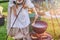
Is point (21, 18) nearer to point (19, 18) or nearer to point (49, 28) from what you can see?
point (19, 18)

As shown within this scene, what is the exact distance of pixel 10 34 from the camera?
0.76 meters

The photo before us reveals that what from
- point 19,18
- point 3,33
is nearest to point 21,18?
point 19,18

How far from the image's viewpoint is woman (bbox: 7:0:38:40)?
2.41 ft

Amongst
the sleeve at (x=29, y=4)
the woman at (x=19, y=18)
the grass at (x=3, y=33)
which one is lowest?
the grass at (x=3, y=33)

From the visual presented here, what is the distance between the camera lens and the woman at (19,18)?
734 mm

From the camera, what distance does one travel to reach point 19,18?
0.74m

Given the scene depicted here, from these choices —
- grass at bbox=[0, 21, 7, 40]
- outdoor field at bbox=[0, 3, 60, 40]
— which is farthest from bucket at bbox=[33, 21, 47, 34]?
grass at bbox=[0, 21, 7, 40]

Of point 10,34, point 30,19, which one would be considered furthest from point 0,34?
point 30,19

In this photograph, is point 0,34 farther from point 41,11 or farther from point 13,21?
point 41,11

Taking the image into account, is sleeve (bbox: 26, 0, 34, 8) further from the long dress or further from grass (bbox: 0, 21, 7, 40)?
grass (bbox: 0, 21, 7, 40)

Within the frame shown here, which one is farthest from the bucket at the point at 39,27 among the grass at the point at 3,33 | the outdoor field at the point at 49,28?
the grass at the point at 3,33

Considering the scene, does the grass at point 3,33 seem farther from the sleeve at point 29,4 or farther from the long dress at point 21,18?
the sleeve at point 29,4

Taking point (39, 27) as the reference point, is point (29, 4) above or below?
above

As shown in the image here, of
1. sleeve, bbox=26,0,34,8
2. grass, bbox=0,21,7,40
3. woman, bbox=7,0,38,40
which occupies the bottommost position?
grass, bbox=0,21,7,40
